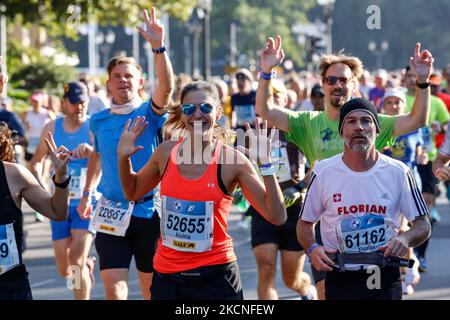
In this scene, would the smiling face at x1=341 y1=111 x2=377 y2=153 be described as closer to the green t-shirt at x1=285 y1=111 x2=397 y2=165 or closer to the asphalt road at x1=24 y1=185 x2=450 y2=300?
the green t-shirt at x1=285 y1=111 x2=397 y2=165

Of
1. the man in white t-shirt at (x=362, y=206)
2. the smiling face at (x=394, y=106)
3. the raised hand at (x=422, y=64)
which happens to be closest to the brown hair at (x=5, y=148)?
the man in white t-shirt at (x=362, y=206)

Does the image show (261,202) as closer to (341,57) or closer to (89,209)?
(341,57)

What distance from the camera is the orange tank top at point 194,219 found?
582cm

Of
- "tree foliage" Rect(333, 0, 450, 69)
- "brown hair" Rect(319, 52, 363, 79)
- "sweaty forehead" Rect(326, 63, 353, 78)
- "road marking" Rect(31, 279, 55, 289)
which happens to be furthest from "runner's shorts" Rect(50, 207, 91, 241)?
"tree foliage" Rect(333, 0, 450, 69)

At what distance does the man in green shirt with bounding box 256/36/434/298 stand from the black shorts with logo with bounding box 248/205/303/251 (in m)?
1.26

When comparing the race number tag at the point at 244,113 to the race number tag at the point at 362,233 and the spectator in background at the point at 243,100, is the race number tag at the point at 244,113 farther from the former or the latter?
the race number tag at the point at 362,233

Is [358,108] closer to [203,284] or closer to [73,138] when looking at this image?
[203,284]

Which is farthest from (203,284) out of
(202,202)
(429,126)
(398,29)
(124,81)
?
(398,29)

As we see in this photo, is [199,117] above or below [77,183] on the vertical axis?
above

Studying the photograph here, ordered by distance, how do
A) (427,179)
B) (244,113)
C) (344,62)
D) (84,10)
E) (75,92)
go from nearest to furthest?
(344,62) < (75,92) < (427,179) < (244,113) < (84,10)

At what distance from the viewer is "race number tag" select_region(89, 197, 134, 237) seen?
7.77 metres

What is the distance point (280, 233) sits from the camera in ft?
28.8

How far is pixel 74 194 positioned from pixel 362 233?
431 centimetres
